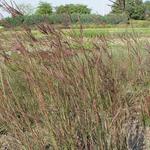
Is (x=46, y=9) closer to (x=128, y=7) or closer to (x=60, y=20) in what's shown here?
(x=60, y=20)

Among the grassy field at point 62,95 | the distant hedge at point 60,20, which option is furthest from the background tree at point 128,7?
the grassy field at point 62,95

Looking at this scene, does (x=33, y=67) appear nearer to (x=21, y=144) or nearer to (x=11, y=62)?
(x=11, y=62)

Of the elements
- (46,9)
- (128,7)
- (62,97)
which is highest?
(128,7)

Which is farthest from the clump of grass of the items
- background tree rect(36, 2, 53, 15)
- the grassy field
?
background tree rect(36, 2, 53, 15)

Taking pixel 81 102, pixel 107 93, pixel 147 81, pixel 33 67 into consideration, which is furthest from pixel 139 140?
pixel 33 67

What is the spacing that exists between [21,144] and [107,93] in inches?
31.3

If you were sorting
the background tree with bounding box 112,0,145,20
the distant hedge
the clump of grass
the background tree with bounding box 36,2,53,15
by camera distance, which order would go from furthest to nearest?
the background tree with bounding box 36,2,53,15, the background tree with bounding box 112,0,145,20, the distant hedge, the clump of grass

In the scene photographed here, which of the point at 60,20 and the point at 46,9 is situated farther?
the point at 46,9

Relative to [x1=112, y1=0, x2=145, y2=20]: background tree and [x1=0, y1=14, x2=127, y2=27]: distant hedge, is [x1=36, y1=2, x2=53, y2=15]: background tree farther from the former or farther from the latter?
[x1=112, y1=0, x2=145, y2=20]: background tree

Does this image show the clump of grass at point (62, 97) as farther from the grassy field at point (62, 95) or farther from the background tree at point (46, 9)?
the background tree at point (46, 9)

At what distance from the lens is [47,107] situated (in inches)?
119

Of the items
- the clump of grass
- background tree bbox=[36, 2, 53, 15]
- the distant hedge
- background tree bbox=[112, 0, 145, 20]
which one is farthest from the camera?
background tree bbox=[36, 2, 53, 15]

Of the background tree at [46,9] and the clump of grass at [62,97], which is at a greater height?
the background tree at [46,9]

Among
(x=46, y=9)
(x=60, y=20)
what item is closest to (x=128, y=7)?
(x=60, y=20)
